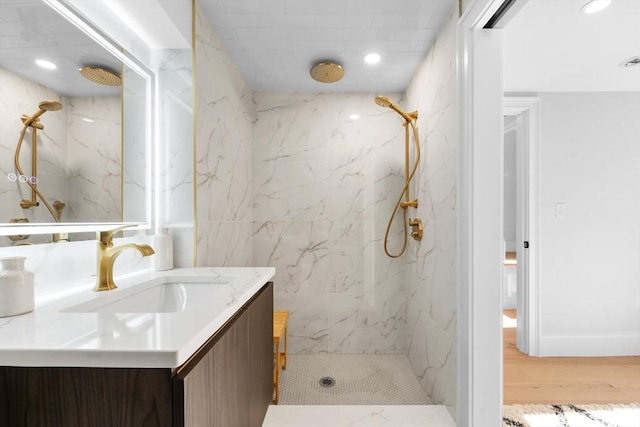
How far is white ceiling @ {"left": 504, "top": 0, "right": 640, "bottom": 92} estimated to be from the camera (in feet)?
5.23

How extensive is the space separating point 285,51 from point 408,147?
1.09 m

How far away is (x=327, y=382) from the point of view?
213 cm

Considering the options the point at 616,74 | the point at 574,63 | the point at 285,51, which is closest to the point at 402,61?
the point at 285,51

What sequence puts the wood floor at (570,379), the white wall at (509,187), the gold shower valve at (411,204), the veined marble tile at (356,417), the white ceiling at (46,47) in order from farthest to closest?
the white wall at (509,187), the gold shower valve at (411,204), the wood floor at (570,379), the veined marble tile at (356,417), the white ceiling at (46,47)

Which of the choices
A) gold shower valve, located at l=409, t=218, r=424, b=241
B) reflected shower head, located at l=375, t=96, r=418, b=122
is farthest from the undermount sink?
reflected shower head, located at l=375, t=96, r=418, b=122

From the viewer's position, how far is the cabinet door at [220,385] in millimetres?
592

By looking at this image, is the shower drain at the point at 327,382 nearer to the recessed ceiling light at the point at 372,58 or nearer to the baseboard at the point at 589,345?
the baseboard at the point at 589,345

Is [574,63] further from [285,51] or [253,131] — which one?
[253,131]

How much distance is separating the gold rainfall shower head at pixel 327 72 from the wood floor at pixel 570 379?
7.75ft

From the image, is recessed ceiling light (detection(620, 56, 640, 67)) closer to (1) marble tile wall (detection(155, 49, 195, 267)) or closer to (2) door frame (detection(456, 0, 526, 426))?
(2) door frame (detection(456, 0, 526, 426))

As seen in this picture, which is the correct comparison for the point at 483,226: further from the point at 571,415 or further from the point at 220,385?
the point at 571,415

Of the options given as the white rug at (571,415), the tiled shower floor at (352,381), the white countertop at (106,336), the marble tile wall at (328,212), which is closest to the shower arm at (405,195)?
the marble tile wall at (328,212)

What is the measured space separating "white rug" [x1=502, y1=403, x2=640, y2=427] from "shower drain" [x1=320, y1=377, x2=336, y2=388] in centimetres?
101

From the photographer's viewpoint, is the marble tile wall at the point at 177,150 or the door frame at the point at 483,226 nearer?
the door frame at the point at 483,226
